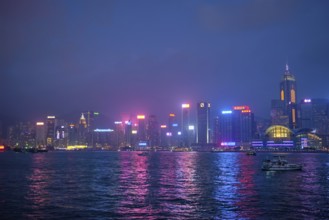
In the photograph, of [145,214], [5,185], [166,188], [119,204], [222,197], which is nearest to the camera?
[145,214]

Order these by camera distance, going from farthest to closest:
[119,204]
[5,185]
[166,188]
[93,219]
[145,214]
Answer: [5,185]
[166,188]
[119,204]
[145,214]
[93,219]

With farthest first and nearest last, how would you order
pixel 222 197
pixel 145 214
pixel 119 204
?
pixel 222 197, pixel 119 204, pixel 145 214

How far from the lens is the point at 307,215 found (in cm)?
4366

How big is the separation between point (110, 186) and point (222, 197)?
23.6m

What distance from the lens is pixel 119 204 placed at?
168ft

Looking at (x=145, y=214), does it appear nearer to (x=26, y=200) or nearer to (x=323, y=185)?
(x=26, y=200)

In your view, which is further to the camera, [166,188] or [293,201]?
[166,188]

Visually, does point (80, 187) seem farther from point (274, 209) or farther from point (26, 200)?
point (274, 209)

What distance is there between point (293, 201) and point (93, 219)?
2801 cm

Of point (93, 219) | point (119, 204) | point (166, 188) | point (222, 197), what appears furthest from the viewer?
point (166, 188)

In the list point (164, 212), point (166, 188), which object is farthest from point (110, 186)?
point (164, 212)

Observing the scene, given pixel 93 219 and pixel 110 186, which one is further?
pixel 110 186

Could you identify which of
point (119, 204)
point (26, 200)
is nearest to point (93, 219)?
point (119, 204)

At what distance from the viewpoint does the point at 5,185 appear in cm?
7294
